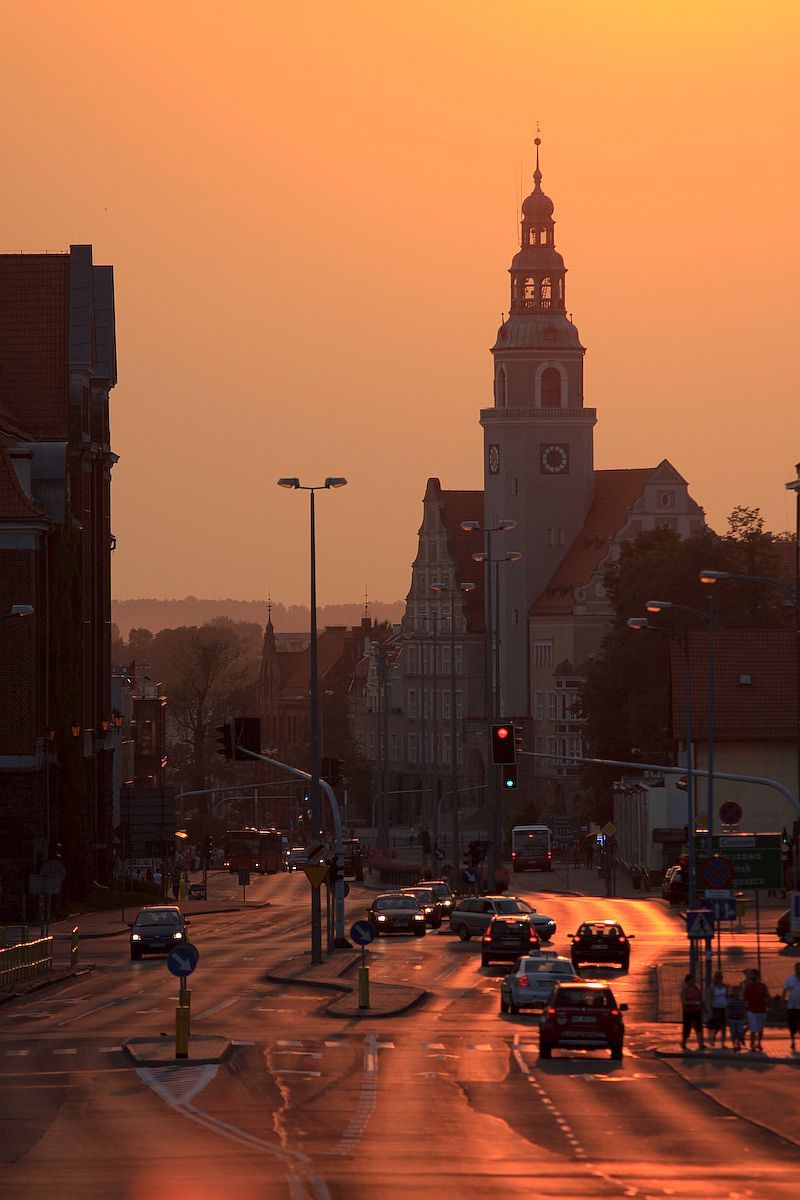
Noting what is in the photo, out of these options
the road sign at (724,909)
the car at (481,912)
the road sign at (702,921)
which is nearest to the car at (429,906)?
the car at (481,912)

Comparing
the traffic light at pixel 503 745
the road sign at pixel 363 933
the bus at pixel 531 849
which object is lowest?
the bus at pixel 531 849

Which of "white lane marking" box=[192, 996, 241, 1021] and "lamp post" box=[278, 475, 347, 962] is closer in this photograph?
"white lane marking" box=[192, 996, 241, 1021]

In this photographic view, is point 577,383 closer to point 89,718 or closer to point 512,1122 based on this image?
point 89,718

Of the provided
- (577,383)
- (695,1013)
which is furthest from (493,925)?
(577,383)

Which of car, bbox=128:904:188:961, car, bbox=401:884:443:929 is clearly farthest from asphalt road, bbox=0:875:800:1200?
car, bbox=401:884:443:929

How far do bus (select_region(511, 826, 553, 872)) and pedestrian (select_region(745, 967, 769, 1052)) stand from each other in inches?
3239

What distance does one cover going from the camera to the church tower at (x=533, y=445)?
593ft

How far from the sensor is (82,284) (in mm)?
88625

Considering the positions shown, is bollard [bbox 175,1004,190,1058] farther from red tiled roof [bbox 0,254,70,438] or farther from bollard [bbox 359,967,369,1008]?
red tiled roof [bbox 0,254,70,438]

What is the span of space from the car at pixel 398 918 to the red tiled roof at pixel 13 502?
16.3m

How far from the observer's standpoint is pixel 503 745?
64.2 m

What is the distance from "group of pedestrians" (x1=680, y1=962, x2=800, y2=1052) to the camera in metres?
40.8

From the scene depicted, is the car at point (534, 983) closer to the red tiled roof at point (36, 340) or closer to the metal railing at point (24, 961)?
the metal railing at point (24, 961)

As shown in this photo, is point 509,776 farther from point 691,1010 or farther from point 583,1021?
point 583,1021
